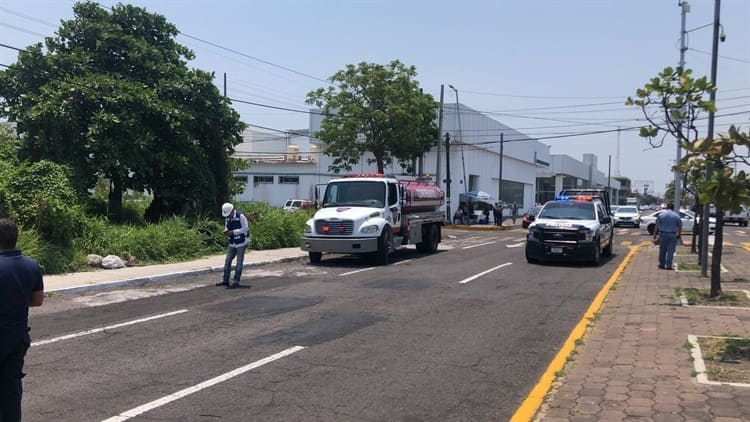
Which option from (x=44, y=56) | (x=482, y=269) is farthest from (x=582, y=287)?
(x=44, y=56)

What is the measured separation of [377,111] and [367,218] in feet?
52.2

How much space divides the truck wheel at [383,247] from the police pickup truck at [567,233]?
13.2 feet

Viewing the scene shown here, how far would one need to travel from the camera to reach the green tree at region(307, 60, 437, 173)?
108ft

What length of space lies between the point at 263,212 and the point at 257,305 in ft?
43.2

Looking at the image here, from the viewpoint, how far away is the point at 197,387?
Answer: 6.13 meters

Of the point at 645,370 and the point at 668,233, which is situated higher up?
the point at 668,233

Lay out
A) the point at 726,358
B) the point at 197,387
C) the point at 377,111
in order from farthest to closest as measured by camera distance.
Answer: the point at 377,111, the point at 726,358, the point at 197,387

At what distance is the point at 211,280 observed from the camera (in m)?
14.5

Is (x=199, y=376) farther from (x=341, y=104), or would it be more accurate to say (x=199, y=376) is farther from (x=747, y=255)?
(x=341, y=104)

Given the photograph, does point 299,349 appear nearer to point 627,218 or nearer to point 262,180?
point 627,218

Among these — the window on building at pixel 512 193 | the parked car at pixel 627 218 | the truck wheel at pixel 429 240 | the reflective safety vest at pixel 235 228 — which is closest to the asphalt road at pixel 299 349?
the reflective safety vest at pixel 235 228

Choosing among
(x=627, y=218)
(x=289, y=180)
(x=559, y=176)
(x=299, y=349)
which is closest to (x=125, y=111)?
(x=299, y=349)

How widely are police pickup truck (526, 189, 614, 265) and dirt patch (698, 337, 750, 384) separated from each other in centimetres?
986

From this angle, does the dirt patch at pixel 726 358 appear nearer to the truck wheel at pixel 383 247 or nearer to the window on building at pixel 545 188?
the truck wheel at pixel 383 247
